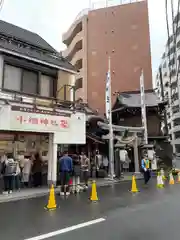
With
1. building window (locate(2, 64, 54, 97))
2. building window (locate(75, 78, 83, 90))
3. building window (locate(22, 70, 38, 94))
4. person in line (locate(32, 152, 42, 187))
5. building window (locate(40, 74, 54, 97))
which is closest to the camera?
building window (locate(2, 64, 54, 97))

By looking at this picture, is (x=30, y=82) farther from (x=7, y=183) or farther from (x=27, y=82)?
(x=7, y=183)

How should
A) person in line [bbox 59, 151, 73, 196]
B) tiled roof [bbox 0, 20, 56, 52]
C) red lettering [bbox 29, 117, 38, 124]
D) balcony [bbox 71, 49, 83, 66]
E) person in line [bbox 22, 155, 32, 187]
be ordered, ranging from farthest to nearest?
1. balcony [bbox 71, 49, 83, 66]
2. tiled roof [bbox 0, 20, 56, 52]
3. person in line [bbox 22, 155, 32, 187]
4. red lettering [bbox 29, 117, 38, 124]
5. person in line [bbox 59, 151, 73, 196]

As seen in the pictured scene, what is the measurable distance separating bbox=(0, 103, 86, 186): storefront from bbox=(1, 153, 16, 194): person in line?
152 cm

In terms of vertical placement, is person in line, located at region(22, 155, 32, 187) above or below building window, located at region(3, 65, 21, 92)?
below

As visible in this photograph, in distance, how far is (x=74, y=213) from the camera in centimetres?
729

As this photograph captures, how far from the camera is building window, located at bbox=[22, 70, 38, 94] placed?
43.1 feet

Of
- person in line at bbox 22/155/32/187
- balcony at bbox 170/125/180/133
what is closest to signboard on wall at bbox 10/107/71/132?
person in line at bbox 22/155/32/187

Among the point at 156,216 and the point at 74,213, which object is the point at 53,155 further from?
the point at 156,216

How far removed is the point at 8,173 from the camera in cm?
1081

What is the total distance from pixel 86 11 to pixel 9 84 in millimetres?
31816

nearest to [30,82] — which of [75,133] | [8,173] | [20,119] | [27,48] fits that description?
[27,48]

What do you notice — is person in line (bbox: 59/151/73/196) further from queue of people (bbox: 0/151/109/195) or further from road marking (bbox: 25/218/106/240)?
road marking (bbox: 25/218/106/240)

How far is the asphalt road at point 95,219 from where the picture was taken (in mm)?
5289

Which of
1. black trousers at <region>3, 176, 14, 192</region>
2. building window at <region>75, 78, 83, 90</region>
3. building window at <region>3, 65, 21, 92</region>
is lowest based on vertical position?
black trousers at <region>3, 176, 14, 192</region>
